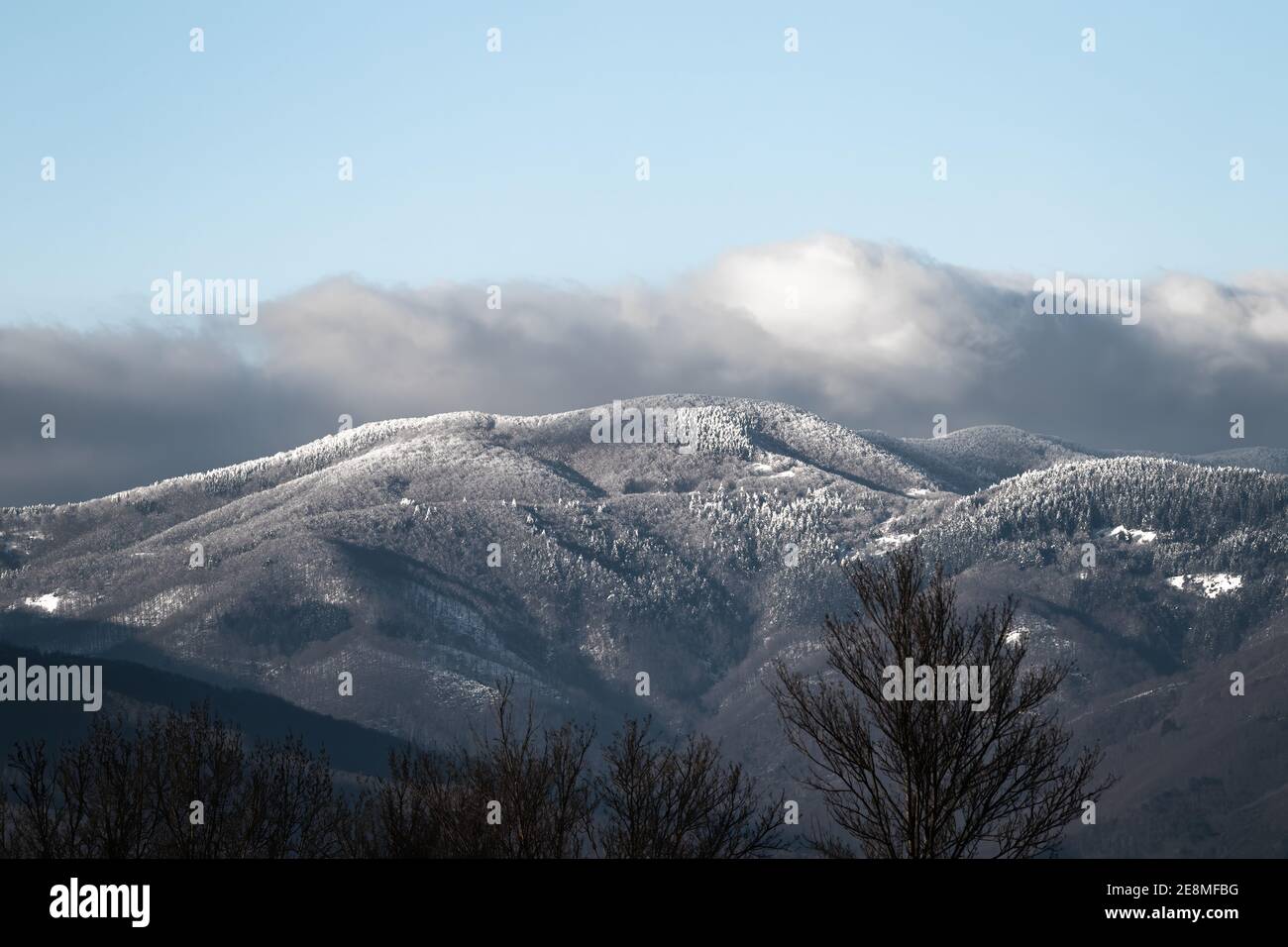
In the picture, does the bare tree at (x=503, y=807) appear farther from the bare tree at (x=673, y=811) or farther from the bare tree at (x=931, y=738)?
the bare tree at (x=931, y=738)

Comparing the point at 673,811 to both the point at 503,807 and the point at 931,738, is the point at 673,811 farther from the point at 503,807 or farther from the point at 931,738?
the point at 931,738

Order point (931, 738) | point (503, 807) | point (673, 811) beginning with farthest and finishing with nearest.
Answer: point (673, 811) < point (503, 807) < point (931, 738)

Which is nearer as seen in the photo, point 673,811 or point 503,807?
point 503,807

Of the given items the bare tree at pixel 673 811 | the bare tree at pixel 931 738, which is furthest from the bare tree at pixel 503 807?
the bare tree at pixel 931 738

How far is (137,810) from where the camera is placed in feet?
256

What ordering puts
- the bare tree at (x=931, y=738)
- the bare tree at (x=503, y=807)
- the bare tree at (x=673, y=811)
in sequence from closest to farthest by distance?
the bare tree at (x=931, y=738) → the bare tree at (x=503, y=807) → the bare tree at (x=673, y=811)

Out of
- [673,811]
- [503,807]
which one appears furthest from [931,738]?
[673,811]

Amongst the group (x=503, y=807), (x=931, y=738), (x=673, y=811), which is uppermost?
(x=931, y=738)

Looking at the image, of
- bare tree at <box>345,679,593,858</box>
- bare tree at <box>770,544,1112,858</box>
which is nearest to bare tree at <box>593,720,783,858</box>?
bare tree at <box>345,679,593,858</box>

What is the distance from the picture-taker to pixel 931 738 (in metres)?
48.2

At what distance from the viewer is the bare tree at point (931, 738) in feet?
158
